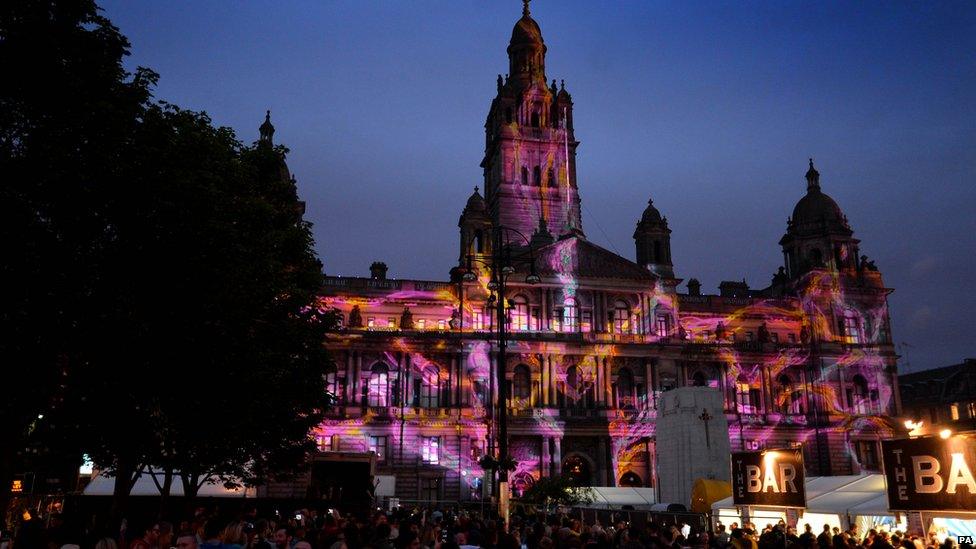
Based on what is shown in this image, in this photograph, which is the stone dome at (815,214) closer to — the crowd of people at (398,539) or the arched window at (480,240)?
the arched window at (480,240)

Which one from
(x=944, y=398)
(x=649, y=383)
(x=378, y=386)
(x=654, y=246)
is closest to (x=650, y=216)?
(x=654, y=246)

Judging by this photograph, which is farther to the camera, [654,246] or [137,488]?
[654,246]

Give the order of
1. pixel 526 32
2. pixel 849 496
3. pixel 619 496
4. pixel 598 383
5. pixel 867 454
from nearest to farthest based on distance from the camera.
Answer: pixel 849 496 < pixel 619 496 < pixel 598 383 < pixel 867 454 < pixel 526 32

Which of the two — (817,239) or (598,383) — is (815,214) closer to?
(817,239)

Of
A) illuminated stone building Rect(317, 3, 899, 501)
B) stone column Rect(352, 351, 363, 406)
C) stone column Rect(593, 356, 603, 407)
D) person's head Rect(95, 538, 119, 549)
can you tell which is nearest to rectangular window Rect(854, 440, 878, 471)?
illuminated stone building Rect(317, 3, 899, 501)

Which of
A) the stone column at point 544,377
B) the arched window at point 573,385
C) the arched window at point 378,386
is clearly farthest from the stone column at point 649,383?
the arched window at point 378,386

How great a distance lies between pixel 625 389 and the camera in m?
61.2

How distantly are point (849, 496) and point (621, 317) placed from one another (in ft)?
137

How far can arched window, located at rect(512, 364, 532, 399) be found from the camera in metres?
59.3

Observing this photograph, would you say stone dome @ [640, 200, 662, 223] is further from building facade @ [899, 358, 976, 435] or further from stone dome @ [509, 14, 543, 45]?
building facade @ [899, 358, 976, 435]

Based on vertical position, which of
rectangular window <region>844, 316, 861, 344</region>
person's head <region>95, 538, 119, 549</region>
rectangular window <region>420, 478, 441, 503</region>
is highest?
rectangular window <region>844, 316, 861, 344</region>

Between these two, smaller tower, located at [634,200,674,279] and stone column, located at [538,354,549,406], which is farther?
smaller tower, located at [634,200,674,279]

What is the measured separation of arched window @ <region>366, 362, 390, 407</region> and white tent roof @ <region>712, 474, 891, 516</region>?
39.4 meters

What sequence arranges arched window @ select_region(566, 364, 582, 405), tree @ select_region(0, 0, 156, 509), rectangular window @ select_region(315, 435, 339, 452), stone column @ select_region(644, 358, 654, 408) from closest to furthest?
tree @ select_region(0, 0, 156, 509) → rectangular window @ select_region(315, 435, 339, 452) → arched window @ select_region(566, 364, 582, 405) → stone column @ select_region(644, 358, 654, 408)
